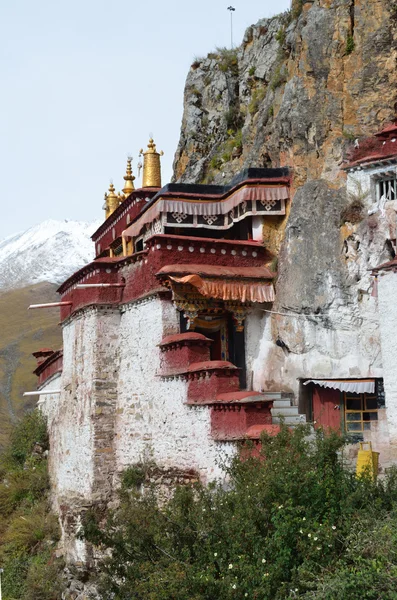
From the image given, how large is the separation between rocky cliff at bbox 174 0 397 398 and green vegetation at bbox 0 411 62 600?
19.8 feet

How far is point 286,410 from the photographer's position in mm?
15562

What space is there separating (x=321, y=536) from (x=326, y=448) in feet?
4.20

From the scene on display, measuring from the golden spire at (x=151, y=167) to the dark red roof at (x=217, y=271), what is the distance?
730cm

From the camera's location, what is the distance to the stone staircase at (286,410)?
49.8ft

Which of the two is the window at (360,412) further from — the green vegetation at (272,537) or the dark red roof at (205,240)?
the green vegetation at (272,537)

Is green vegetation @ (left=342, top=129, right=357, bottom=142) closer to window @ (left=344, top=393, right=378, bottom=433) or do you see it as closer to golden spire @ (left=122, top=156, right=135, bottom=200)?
window @ (left=344, top=393, right=378, bottom=433)

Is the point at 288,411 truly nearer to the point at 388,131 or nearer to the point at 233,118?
the point at 388,131

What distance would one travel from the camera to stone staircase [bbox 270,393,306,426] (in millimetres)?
15194

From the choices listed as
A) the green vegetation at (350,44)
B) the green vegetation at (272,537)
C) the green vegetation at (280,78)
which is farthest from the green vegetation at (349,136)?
the green vegetation at (272,537)

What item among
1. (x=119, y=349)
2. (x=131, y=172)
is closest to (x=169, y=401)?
(x=119, y=349)

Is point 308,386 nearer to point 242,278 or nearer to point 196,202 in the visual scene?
point 242,278

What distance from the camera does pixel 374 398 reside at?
15.3 metres

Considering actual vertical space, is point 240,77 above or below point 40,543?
above

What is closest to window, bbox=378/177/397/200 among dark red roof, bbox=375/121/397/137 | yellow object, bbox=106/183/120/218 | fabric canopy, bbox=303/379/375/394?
dark red roof, bbox=375/121/397/137
